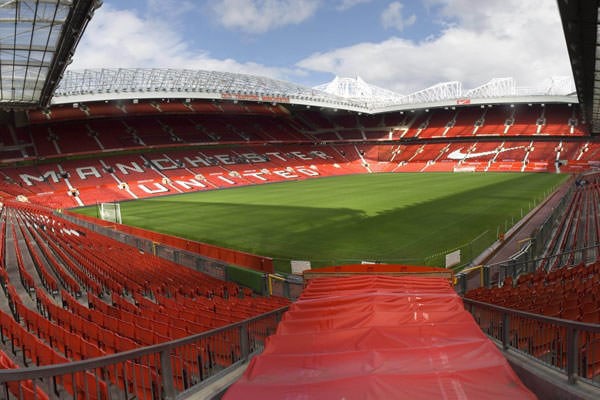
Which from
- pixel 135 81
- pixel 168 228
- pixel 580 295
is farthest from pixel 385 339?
pixel 135 81

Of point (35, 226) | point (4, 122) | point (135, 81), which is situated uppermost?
point (135, 81)

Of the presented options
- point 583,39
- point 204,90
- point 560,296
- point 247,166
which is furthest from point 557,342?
point 247,166

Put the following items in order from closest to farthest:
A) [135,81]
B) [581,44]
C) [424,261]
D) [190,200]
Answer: [424,261]
[581,44]
[190,200]
[135,81]

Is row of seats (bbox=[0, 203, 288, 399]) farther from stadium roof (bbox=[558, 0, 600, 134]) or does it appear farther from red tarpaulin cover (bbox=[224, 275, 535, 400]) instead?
stadium roof (bbox=[558, 0, 600, 134])

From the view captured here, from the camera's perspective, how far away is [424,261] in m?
13.8

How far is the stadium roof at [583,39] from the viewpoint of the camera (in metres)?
13.9

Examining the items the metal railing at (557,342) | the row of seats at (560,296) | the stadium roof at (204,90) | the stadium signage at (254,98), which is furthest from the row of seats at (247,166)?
the metal railing at (557,342)

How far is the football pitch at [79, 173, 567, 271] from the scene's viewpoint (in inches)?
642

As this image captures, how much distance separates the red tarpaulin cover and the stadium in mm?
24

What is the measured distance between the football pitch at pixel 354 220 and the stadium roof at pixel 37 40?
10309mm

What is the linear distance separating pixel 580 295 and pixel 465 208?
19.1 m

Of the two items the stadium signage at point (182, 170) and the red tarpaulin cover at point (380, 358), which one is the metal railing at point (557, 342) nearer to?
the red tarpaulin cover at point (380, 358)

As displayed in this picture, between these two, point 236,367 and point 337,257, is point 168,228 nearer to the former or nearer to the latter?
point 337,257

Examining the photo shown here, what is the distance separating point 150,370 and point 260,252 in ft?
42.0
